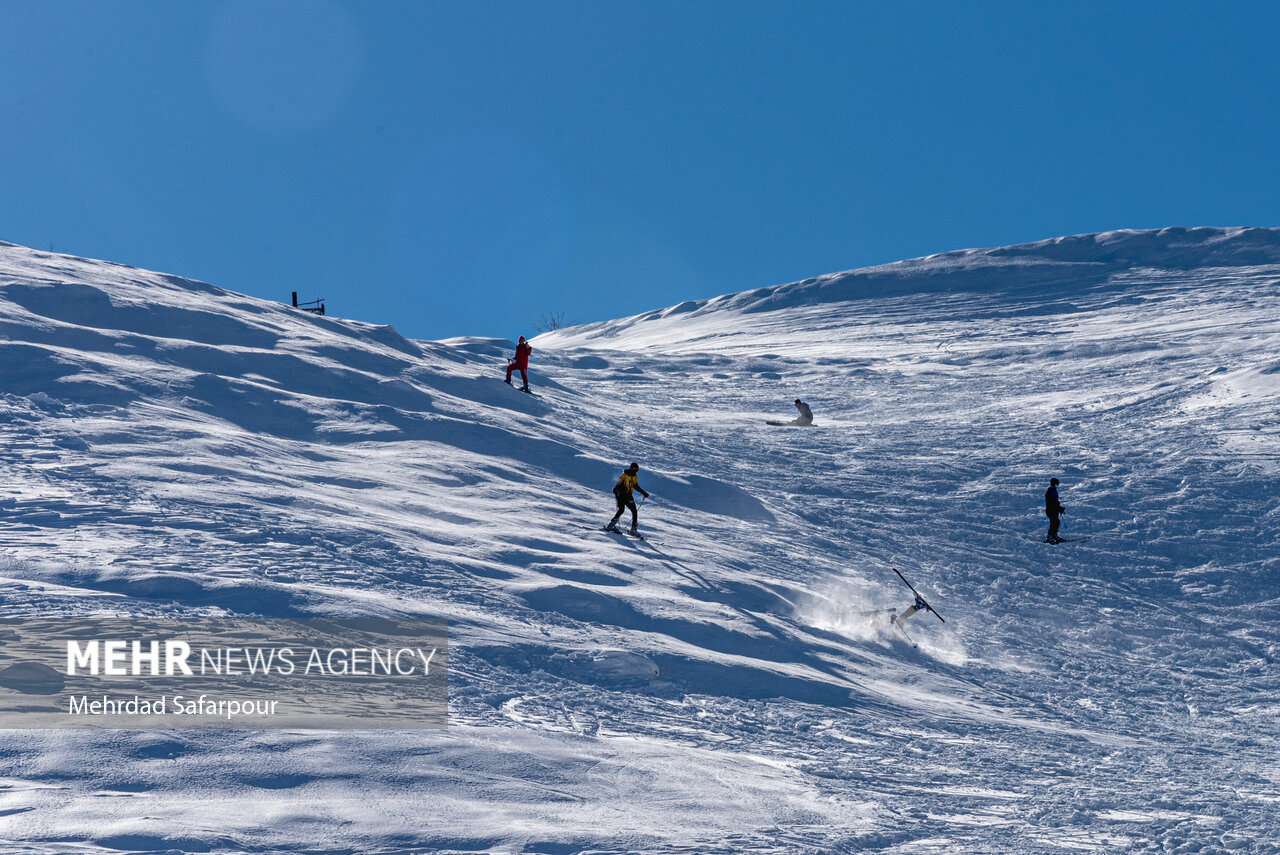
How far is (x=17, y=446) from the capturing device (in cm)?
1519

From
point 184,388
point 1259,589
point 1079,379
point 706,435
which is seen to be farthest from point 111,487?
point 1079,379

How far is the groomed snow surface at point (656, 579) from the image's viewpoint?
7707 millimetres

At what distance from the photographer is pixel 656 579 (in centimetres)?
1443

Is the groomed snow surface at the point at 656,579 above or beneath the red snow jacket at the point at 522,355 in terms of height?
beneath

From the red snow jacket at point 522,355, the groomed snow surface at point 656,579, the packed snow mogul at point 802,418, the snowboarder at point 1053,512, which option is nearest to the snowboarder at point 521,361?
the red snow jacket at point 522,355

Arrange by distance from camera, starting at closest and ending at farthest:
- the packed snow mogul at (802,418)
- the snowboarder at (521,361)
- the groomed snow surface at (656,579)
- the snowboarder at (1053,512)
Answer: the groomed snow surface at (656,579) < the snowboarder at (1053,512) < the snowboarder at (521,361) < the packed snow mogul at (802,418)

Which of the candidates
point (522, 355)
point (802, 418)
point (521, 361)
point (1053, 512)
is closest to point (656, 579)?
point (1053, 512)

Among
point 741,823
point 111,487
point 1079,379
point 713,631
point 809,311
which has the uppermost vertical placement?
point 809,311

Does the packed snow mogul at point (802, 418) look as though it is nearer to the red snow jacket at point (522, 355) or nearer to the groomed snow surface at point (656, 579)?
the groomed snow surface at point (656, 579)

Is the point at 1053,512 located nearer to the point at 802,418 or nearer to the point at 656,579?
the point at 656,579

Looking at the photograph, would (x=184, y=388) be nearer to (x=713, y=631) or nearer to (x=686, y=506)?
(x=686, y=506)

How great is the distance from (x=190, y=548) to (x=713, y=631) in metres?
6.09

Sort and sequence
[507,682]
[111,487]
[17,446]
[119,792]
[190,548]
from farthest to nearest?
1. [17,446]
2. [111,487]
3. [190,548]
4. [507,682]
5. [119,792]

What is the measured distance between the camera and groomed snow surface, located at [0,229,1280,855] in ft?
25.3
